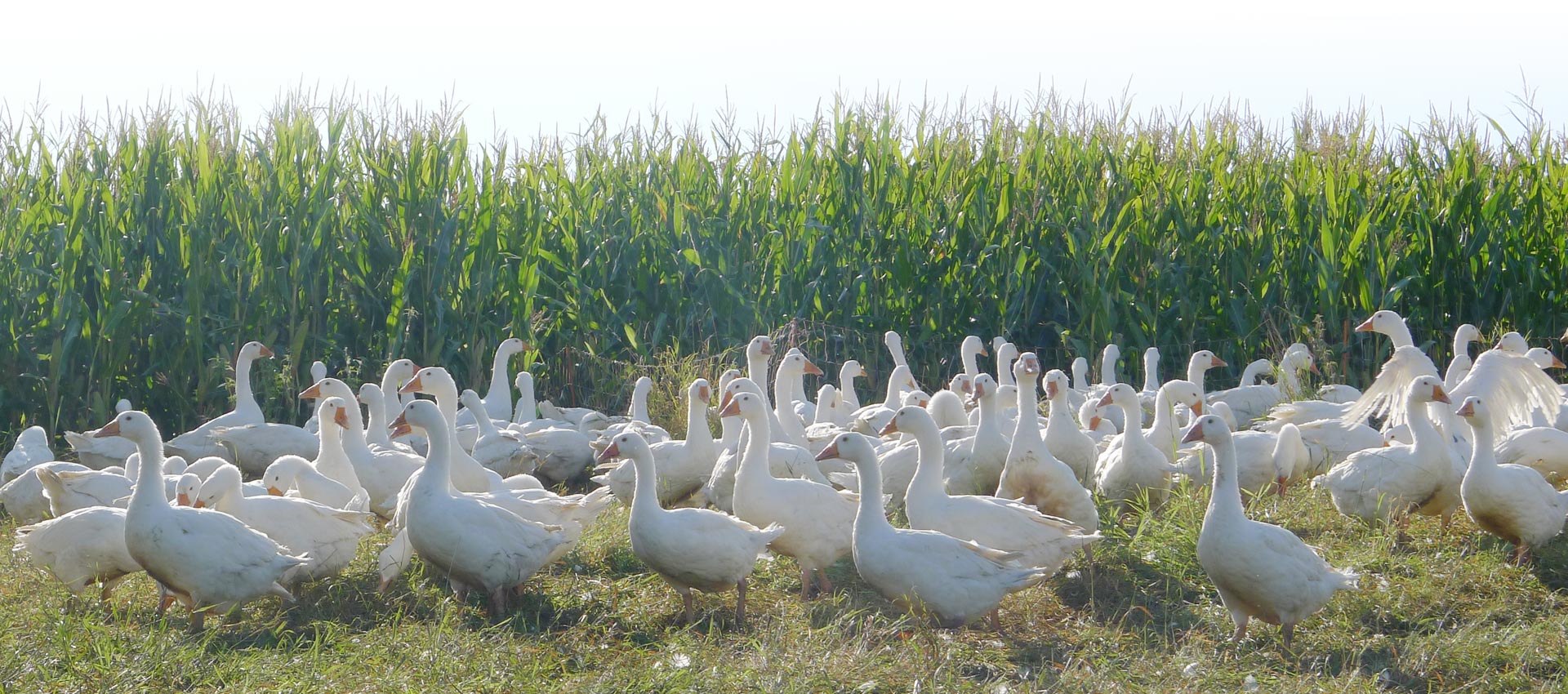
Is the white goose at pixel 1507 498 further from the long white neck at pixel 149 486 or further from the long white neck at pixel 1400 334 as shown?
the long white neck at pixel 149 486

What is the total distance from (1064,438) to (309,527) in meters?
4.23

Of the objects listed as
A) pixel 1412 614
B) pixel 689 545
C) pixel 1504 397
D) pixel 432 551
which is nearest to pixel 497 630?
pixel 432 551

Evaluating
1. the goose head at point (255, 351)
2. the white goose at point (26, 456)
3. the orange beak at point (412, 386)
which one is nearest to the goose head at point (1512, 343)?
the orange beak at point (412, 386)

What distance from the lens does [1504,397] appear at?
26.1ft

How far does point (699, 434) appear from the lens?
831cm

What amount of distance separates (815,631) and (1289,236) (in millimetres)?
8107

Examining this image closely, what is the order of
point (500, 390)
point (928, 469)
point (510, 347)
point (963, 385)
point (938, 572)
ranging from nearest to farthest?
1. point (938, 572)
2. point (928, 469)
3. point (963, 385)
4. point (500, 390)
5. point (510, 347)

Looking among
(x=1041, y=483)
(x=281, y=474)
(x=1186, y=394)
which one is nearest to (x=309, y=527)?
(x=281, y=474)

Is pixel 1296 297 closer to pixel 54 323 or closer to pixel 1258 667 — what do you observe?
pixel 1258 667

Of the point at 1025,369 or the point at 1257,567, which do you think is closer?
the point at 1257,567

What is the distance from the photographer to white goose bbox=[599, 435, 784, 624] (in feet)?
19.4

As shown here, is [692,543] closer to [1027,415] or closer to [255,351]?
[1027,415]

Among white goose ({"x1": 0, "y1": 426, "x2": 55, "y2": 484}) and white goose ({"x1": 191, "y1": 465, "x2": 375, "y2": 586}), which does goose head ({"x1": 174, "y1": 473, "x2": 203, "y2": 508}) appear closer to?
white goose ({"x1": 191, "y1": 465, "x2": 375, "y2": 586})

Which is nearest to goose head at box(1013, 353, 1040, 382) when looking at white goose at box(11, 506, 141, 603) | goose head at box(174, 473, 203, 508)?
goose head at box(174, 473, 203, 508)
